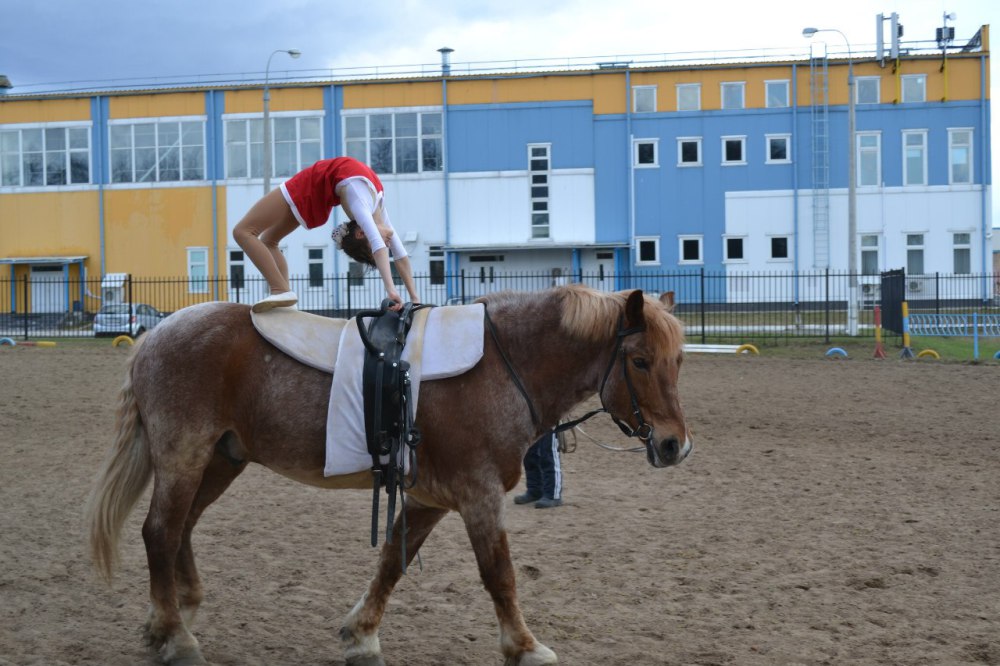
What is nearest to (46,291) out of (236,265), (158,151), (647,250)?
(158,151)

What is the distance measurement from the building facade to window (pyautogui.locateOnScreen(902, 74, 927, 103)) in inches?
2.4

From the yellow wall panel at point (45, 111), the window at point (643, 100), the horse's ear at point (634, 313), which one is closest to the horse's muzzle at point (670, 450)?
the horse's ear at point (634, 313)

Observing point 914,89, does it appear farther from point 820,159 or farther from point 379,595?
point 379,595

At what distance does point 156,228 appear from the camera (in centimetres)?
4141

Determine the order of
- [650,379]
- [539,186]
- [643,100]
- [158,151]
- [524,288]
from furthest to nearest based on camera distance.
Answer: [158,151]
[643,100]
[539,186]
[524,288]
[650,379]

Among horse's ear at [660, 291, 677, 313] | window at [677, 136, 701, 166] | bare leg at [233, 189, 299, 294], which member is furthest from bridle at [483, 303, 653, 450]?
window at [677, 136, 701, 166]

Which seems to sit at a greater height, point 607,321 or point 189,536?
point 607,321

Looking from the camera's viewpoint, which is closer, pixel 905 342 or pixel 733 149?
pixel 905 342

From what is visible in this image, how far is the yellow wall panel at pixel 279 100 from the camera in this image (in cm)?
4088

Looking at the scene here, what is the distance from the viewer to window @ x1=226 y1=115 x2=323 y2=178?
40.9m

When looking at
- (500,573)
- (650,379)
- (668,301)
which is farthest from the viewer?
(668,301)

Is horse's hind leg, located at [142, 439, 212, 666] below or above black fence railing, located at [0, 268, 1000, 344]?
below

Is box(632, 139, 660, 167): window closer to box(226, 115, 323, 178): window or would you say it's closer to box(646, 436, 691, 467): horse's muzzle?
box(226, 115, 323, 178): window

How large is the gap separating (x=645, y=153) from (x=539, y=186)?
469 centimetres
